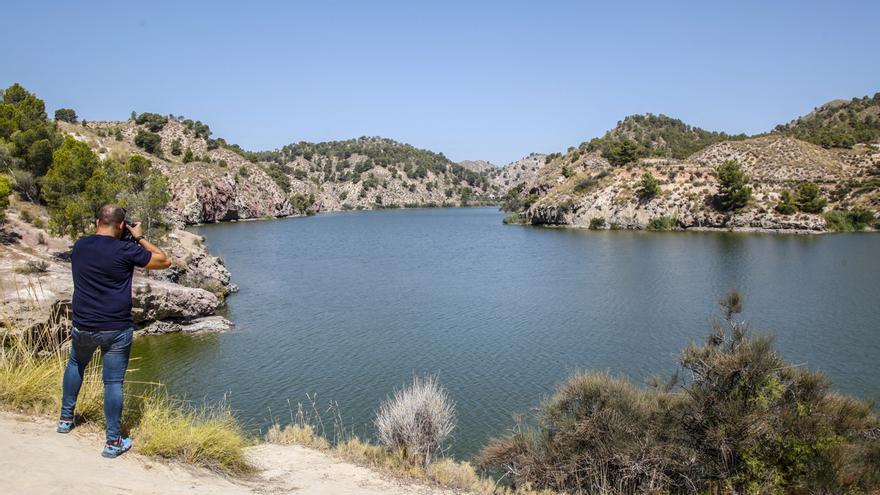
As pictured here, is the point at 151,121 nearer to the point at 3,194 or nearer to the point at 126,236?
the point at 3,194

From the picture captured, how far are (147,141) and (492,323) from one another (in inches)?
3655

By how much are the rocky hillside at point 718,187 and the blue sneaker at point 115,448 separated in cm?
7572

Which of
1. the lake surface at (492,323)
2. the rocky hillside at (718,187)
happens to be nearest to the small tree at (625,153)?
the rocky hillside at (718,187)

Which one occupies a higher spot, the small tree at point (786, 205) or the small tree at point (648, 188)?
the small tree at point (648, 188)

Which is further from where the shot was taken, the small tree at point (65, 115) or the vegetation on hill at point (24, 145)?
the small tree at point (65, 115)

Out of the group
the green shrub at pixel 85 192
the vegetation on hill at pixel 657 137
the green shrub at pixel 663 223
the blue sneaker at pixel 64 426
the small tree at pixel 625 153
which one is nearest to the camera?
the blue sneaker at pixel 64 426

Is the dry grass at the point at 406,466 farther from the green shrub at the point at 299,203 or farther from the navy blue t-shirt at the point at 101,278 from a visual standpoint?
the green shrub at the point at 299,203

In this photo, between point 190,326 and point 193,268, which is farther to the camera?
point 193,268

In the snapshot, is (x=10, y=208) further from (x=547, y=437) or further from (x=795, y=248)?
(x=795, y=248)

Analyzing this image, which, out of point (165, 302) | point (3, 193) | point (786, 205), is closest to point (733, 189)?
point (786, 205)

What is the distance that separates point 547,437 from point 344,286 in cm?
2689

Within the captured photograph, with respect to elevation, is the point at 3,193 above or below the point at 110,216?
above

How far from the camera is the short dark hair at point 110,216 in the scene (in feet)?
21.4

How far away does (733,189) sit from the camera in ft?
240
